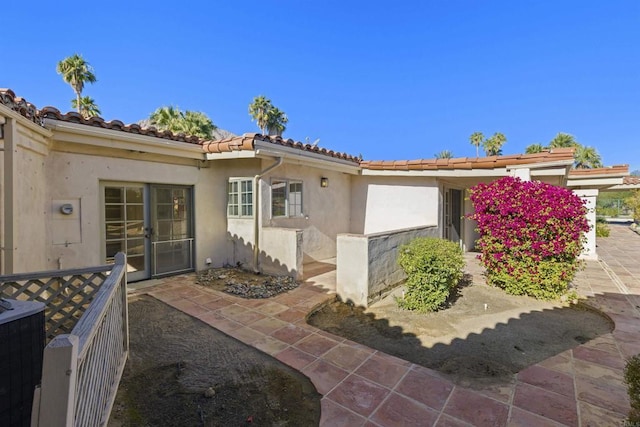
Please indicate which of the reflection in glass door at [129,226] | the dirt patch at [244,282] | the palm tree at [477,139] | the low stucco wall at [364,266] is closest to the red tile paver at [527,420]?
the low stucco wall at [364,266]

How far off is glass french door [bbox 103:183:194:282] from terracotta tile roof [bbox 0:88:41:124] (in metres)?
1.94

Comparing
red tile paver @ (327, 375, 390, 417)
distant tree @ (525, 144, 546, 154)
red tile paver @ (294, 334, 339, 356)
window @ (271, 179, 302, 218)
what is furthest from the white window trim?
distant tree @ (525, 144, 546, 154)

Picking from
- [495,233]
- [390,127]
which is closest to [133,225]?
[495,233]

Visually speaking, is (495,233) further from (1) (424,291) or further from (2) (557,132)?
(2) (557,132)

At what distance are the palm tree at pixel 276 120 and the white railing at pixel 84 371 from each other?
94.4 ft

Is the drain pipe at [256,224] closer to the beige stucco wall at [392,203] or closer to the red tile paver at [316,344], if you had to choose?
the red tile paver at [316,344]

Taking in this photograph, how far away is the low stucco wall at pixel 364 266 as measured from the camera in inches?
222

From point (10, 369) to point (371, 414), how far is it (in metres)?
2.95

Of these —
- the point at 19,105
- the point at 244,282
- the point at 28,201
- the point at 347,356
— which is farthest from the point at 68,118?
the point at 347,356

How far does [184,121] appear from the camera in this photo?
66.0 feet

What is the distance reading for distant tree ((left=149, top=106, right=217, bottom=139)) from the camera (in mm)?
20016

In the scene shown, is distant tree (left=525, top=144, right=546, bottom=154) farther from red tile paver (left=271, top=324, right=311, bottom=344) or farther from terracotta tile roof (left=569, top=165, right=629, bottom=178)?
red tile paver (left=271, top=324, right=311, bottom=344)

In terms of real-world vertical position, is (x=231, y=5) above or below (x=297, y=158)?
above

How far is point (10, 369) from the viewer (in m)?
2.06
